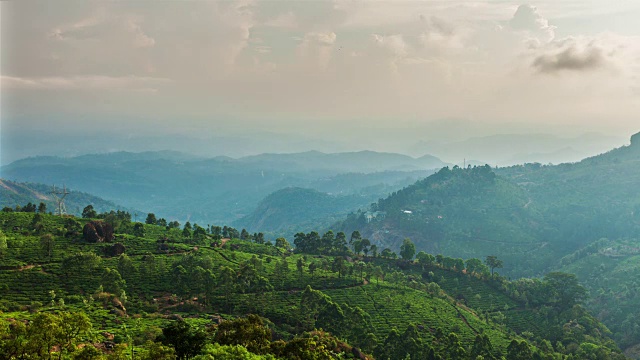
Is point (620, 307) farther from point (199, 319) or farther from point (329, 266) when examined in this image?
point (199, 319)

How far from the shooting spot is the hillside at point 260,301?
204ft

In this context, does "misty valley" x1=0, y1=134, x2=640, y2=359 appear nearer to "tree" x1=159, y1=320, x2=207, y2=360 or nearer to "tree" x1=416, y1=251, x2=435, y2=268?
"tree" x1=159, y1=320, x2=207, y2=360

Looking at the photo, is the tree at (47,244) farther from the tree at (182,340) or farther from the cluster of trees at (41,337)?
the tree at (182,340)

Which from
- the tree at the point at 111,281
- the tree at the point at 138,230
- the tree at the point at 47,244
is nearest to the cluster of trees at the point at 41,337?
the tree at the point at 111,281

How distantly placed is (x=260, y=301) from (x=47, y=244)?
157 feet

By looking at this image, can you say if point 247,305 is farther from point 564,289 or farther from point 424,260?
point 564,289

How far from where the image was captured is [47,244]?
83625mm

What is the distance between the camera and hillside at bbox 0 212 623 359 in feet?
204

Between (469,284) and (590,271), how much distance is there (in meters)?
96.0

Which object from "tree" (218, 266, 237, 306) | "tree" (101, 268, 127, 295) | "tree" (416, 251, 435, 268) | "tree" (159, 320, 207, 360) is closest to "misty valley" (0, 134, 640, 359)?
"tree" (159, 320, 207, 360)

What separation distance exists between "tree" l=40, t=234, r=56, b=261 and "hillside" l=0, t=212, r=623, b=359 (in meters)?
0.45

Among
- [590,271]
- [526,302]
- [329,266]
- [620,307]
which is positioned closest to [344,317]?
[329,266]

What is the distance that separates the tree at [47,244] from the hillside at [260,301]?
450 mm

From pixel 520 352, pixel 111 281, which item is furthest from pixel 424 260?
pixel 111 281
